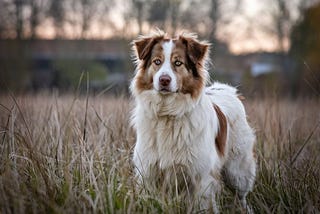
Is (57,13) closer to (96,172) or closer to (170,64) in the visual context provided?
(170,64)

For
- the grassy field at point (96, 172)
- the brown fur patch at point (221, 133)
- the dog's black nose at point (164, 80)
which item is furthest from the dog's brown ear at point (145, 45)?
the brown fur patch at point (221, 133)

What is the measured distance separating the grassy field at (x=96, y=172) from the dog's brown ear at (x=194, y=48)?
122 centimetres

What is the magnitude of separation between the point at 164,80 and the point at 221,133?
1.00m

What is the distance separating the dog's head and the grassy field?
2.37 feet

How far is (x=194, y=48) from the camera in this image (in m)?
4.62

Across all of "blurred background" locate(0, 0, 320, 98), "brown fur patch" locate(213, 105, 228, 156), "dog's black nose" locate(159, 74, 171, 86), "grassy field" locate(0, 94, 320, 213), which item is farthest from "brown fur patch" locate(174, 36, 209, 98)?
"blurred background" locate(0, 0, 320, 98)

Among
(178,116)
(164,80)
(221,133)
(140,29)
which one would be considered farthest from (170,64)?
(140,29)

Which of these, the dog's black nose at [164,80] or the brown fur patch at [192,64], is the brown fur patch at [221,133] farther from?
the dog's black nose at [164,80]

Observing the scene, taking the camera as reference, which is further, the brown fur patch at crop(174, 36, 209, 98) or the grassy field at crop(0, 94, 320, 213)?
the brown fur patch at crop(174, 36, 209, 98)

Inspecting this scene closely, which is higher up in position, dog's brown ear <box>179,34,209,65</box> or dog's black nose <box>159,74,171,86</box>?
dog's brown ear <box>179,34,209,65</box>

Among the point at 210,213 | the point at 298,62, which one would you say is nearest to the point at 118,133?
the point at 210,213

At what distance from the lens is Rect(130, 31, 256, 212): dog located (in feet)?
13.8

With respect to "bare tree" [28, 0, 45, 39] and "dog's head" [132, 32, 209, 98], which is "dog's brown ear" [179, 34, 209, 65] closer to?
"dog's head" [132, 32, 209, 98]

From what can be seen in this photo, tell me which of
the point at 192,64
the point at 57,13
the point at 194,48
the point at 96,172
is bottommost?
the point at 96,172
